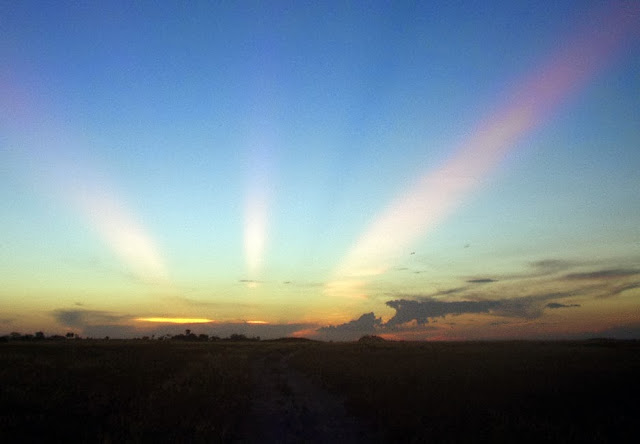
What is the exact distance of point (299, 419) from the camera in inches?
613

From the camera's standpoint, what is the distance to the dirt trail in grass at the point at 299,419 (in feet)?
42.6

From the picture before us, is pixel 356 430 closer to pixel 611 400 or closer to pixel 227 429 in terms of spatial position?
pixel 227 429

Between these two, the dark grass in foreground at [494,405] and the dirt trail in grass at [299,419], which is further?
the dark grass in foreground at [494,405]

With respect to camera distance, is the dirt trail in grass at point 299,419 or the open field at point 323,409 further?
the open field at point 323,409

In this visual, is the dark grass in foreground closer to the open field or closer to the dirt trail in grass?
the open field

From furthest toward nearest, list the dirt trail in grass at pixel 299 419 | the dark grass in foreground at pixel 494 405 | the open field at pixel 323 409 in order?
the dark grass in foreground at pixel 494 405 → the open field at pixel 323 409 → the dirt trail in grass at pixel 299 419

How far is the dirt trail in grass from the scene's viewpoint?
1299 cm

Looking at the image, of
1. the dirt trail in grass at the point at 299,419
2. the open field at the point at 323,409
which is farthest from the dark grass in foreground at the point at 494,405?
the dirt trail in grass at the point at 299,419

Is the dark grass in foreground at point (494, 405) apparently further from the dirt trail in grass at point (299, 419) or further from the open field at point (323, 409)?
the dirt trail in grass at point (299, 419)

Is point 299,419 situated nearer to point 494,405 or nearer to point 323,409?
point 323,409

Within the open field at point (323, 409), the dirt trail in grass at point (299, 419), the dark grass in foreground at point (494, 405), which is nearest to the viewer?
the dirt trail in grass at point (299, 419)

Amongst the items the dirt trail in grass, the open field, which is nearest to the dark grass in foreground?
the open field

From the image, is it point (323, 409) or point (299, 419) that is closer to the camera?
point (299, 419)

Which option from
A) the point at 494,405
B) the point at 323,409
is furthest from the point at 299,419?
the point at 494,405
